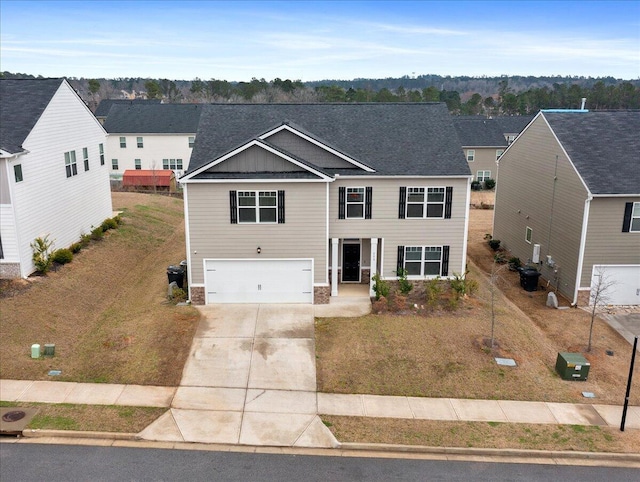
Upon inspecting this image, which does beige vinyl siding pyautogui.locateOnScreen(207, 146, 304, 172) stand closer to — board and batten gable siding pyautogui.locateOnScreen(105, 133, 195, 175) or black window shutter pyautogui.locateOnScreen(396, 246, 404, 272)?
black window shutter pyautogui.locateOnScreen(396, 246, 404, 272)

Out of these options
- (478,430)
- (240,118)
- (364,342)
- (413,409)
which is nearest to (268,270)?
(364,342)

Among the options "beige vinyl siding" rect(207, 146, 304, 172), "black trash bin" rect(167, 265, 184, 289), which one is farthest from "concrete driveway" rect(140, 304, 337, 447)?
"beige vinyl siding" rect(207, 146, 304, 172)

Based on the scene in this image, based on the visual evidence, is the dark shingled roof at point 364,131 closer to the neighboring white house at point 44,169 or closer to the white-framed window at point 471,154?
the neighboring white house at point 44,169

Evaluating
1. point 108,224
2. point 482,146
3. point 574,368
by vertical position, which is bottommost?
point 574,368

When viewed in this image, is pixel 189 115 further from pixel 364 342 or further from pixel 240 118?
pixel 364 342

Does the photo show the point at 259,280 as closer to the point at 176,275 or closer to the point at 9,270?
the point at 176,275

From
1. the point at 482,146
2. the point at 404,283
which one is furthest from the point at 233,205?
the point at 482,146
